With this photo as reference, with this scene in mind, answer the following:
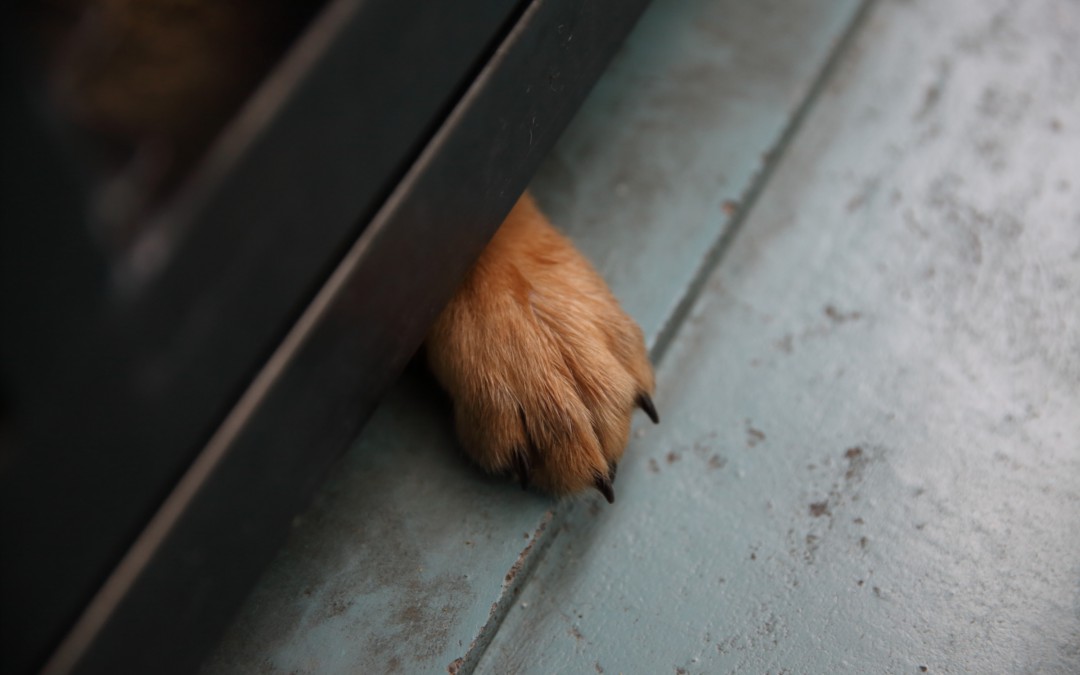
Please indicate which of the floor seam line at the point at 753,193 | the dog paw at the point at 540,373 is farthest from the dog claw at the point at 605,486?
the floor seam line at the point at 753,193

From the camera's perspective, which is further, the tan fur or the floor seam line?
the floor seam line

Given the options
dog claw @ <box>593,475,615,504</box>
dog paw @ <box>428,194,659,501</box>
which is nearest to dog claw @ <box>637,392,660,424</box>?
dog paw @ <box>428,194,659,501</box>

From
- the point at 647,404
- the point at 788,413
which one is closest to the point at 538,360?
the point at 647,404

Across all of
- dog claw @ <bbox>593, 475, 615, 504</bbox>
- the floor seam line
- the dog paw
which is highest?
the floor seam line

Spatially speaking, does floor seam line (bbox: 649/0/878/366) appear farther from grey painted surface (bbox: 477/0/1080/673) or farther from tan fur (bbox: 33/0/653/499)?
tan fur (bbox: 33/0/653/499)

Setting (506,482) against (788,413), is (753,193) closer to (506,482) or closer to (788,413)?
(788,413)

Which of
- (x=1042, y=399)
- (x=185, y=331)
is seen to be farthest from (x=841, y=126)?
(x=185, y=331)

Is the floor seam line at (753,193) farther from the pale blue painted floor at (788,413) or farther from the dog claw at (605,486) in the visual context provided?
the dog claw at (605,486)
